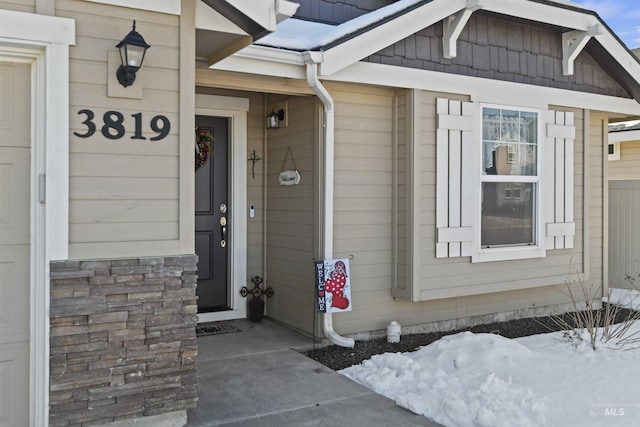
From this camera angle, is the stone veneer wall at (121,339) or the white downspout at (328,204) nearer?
the stone veneer wall at (121,339)

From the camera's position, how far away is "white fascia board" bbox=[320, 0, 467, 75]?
446 centimetres

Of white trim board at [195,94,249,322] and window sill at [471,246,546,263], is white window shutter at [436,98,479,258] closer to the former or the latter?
window sill at [471,246,546,263]

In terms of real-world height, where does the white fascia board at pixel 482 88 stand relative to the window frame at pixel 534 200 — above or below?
above

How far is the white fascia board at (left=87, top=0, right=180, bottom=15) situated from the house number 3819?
0.59 metres

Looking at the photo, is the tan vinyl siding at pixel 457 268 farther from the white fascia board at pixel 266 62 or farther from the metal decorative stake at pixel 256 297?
the metal decorative stake at pixel 256 297

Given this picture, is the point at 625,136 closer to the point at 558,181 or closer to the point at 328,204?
the point at 558,181

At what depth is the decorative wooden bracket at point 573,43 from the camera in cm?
565

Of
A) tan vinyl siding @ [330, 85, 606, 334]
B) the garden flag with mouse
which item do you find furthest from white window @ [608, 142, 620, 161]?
the garden flag with mouse

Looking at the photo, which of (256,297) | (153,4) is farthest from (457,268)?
(153,4)

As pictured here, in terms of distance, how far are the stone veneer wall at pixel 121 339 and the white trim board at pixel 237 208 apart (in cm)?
231

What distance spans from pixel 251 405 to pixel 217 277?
2166mm

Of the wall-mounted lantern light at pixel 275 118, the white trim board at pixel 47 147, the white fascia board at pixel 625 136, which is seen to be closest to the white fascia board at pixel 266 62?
the wall-mounted lantern light at pixel 275 118

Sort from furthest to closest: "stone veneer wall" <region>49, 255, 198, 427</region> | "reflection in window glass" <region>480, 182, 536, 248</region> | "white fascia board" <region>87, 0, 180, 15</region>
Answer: "reflection in window glass" <region>480, 182, 536, 248</region>
"white fascia board" <region>87, 0, 180, 15</region>
"stone veneer wall" <region>49, 255, 198, 427</region>

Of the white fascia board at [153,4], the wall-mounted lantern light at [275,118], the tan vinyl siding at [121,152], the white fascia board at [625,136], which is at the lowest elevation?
the tan vinyl siding at [121,152]
